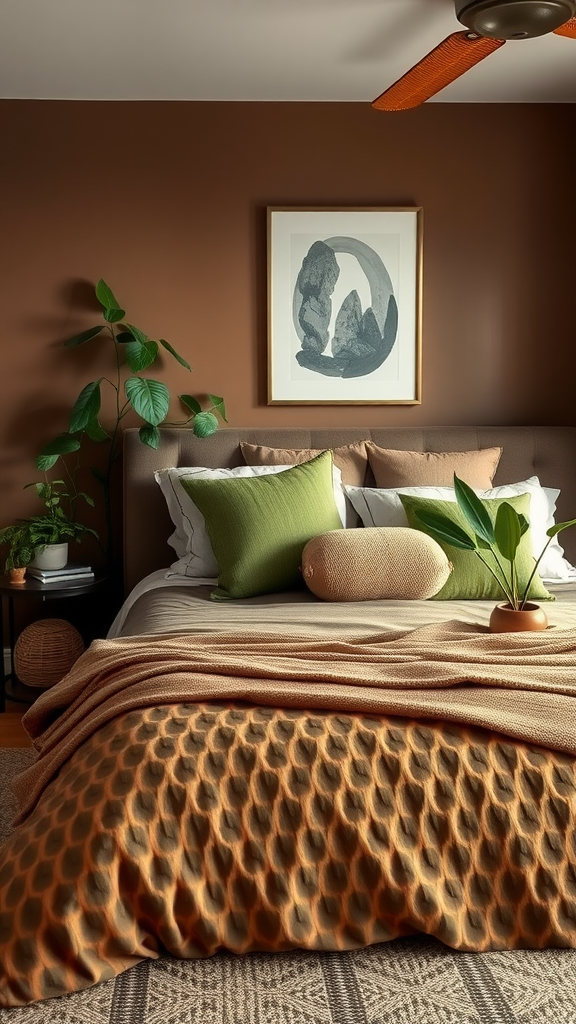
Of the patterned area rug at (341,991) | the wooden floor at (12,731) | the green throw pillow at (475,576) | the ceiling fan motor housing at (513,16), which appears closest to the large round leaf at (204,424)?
the green throw pillow at (475,576)

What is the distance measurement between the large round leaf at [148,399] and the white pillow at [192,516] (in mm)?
230

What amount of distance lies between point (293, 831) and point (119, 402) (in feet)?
9.01

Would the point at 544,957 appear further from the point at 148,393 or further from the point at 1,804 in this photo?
the point at 148,393

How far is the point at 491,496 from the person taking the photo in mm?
3672

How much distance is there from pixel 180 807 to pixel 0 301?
293 cm

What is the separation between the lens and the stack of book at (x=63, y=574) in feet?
12.9

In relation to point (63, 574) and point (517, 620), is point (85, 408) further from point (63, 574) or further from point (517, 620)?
point (517, 620)

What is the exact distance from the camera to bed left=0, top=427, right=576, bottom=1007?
1.78 metres

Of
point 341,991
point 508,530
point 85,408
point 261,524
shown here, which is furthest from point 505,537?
point 85,408

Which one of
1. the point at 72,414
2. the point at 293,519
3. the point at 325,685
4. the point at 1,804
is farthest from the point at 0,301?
the point at 325,685

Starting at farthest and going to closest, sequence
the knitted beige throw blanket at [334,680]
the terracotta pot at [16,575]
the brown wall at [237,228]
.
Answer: the brown wall at [237,228], the terracotta pot at [16,575], the knitted beige throw blanket at [334,680]

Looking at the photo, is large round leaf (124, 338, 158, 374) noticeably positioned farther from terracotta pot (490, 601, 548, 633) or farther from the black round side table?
terracotta pot (490, 601, 548, 633)

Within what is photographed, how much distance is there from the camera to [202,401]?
429cm

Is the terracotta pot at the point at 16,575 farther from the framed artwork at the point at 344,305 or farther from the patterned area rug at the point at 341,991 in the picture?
the patterned area rug at the point at 341,991
